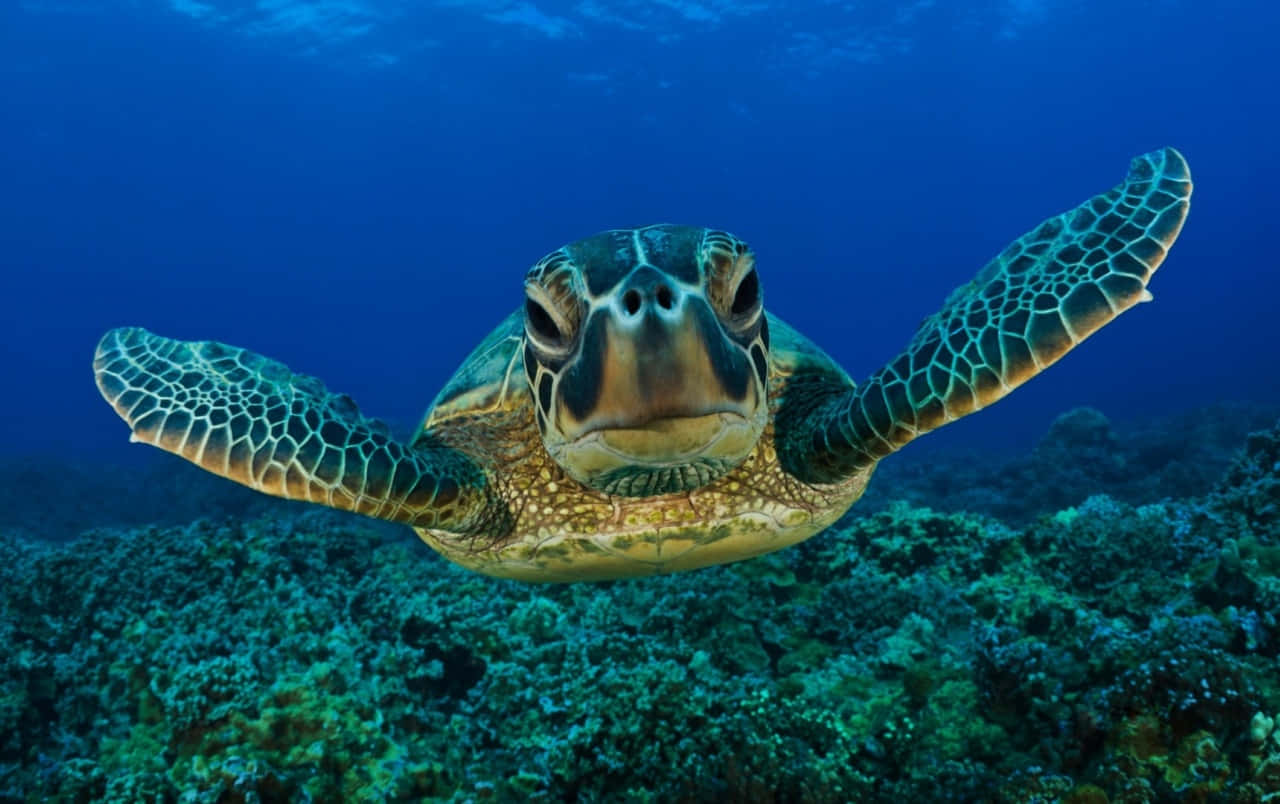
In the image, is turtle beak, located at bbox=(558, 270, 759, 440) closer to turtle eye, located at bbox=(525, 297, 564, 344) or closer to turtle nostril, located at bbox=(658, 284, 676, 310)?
turtle nostril, located at bbox=(658, 284, 676, 310)

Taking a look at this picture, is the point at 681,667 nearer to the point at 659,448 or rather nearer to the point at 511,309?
the point at 659,448

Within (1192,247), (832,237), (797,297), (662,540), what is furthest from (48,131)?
(1192,247)

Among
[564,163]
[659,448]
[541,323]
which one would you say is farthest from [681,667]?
[564,163]

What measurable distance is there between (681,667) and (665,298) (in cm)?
226

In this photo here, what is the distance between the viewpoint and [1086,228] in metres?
2.76

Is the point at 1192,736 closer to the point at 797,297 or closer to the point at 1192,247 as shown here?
the point at 797,297

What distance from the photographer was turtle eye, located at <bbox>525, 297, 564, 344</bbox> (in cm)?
206

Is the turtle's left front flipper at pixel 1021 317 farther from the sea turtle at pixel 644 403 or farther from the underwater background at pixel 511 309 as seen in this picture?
the underwater background at pixel 511 309

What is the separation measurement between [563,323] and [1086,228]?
2.33m

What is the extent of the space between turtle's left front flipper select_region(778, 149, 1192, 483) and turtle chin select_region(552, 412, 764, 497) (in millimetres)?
743

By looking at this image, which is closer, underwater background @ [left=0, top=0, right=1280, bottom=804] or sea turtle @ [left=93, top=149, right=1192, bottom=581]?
sea turtle @ [left=93, top=149, right=1192, bottom=581]

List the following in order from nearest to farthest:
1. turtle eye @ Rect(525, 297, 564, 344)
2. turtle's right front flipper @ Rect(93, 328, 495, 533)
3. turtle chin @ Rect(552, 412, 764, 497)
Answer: turtle chin @ Rect(552, 412, 764, 497) < turtle eye @ Rect(525, 297, 564, 344) < turtle's right front flipper @ Rect(93, 328, 495, 533)

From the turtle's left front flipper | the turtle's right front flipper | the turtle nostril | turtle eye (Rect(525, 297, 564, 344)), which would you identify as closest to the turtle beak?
the turtle nostril

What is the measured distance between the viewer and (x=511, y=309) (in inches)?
2411
